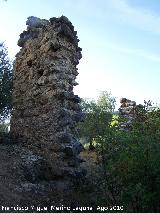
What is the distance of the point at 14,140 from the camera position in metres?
10.5

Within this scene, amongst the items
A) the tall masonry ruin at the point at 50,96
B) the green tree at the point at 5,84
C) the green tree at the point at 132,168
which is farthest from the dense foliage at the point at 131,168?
the green tree at the point at 5,84

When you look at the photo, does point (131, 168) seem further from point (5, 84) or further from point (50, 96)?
point (5, 84)

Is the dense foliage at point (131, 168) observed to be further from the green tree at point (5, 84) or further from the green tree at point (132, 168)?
the green tree at point (5, 84)

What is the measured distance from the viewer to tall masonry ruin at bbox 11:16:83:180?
9.16m

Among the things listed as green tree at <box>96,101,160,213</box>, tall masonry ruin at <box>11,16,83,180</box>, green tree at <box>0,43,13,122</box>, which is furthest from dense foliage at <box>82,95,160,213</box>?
green tree at <box>0,43,13,122</box>

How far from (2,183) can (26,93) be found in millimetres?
4165

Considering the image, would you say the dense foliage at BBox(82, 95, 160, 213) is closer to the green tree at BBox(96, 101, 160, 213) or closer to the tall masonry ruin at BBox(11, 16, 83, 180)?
the green tree at BBox(96, 101, 160, 213)

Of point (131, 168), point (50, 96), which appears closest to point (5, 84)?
point (50, 96)

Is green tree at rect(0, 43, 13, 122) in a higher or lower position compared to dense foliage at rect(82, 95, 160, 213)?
higher

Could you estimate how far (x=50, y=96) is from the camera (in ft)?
32.1

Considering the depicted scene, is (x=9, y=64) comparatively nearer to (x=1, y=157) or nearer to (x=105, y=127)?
(x=1, y=157)

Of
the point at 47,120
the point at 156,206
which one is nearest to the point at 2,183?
the point at 47,120

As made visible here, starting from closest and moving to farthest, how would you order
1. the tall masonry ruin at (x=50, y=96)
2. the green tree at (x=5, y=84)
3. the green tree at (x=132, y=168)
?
1. the green tree at (x=132, y=168)
2. the tall masonry ruin at (x=50, y=96)
3. the green tree at (x=5, y=84)

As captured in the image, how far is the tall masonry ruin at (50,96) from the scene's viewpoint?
30.0ft
